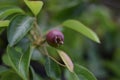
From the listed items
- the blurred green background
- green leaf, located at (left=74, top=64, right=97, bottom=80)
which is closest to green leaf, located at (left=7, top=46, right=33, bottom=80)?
green leaf, located at (left=74, top=64, right=97, bottom=80)

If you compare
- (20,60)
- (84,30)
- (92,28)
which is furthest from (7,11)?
(92,28)

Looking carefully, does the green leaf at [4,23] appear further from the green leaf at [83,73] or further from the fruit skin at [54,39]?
the green leaf at [83,73]

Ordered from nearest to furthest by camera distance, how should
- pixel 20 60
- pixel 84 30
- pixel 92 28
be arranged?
1. pixel 20 60
2. pixel 84 30
3. pixel 92 28

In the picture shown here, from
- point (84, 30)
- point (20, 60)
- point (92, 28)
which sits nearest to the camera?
point (20, 60)

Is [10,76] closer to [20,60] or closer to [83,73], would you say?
[20,60]

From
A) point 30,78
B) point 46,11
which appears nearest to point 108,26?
point 46,11

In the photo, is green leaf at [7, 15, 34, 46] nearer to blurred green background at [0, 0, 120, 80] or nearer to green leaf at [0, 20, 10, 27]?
green leaf at [0, 20, 10, 27]

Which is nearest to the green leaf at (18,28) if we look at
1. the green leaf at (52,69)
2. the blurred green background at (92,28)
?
the green leaf at (52,69)
